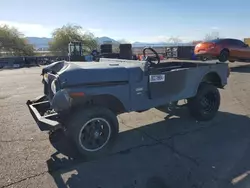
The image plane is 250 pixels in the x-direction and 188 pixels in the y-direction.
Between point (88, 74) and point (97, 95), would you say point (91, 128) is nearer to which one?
point (97, 95)

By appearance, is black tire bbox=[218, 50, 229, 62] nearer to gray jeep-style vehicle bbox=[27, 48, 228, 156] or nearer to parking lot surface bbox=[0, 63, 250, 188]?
parking lot surface bbox=[0, 63, 250, 188]

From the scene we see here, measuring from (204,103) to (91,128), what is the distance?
9.44 feet

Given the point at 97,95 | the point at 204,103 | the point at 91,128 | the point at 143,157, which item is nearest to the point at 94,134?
the point at 91,128

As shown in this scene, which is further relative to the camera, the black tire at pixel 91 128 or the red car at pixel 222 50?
the red car at pixel 222 50

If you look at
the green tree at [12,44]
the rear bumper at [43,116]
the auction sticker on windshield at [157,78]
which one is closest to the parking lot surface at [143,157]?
the rear bumper at [43,116]

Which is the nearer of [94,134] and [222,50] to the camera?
[94,134]

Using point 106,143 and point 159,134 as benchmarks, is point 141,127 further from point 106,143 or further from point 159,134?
point 106,143

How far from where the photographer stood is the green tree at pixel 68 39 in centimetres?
4538

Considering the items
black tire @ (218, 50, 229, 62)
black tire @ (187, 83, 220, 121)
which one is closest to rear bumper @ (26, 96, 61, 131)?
black tire @ (187, 83, 220, 121)

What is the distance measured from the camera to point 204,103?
5562 mm

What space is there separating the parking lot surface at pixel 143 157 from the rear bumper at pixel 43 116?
261 millimetres

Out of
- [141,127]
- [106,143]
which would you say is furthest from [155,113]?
[106,143]

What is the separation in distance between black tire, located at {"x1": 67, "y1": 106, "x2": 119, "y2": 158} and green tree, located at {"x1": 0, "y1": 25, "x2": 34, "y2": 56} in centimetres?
3938

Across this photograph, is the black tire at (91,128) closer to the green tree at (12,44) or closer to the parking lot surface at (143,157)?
the parking lot surface at (143,157)
